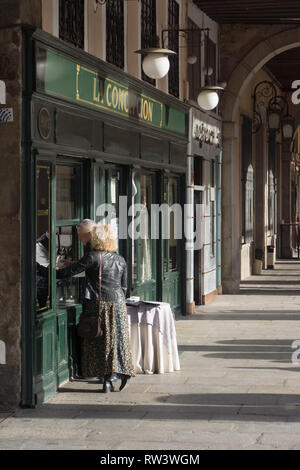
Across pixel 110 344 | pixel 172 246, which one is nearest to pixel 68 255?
pixel 110 344

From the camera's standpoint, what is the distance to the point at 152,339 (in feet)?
34.3

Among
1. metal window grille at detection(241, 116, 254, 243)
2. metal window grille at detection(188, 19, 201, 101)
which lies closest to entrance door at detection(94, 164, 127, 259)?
metal window grille at detection(188, 19, 201, 101)

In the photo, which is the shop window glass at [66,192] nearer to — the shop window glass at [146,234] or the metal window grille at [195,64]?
the shop window glass at [146,234]

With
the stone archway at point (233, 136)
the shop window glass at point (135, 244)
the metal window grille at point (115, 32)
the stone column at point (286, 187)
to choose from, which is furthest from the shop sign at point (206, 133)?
the stone column at point (286, 187)

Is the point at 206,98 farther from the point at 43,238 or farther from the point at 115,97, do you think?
the point at 43,238

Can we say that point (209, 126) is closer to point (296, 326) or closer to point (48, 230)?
point (296, 326)

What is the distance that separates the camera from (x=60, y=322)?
9.62 m

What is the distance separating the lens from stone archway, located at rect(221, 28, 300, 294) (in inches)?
752

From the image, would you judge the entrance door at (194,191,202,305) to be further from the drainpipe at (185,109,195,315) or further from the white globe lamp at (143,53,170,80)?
the white globe lamp at (143,53,170,80)

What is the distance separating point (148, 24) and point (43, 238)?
18.2 ft

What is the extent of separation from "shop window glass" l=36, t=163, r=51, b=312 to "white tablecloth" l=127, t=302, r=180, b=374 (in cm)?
138

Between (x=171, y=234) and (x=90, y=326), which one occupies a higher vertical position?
(x=171, y=234)

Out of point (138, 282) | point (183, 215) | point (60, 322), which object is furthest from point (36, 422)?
point (183, 215)

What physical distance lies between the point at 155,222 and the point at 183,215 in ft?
6.07
